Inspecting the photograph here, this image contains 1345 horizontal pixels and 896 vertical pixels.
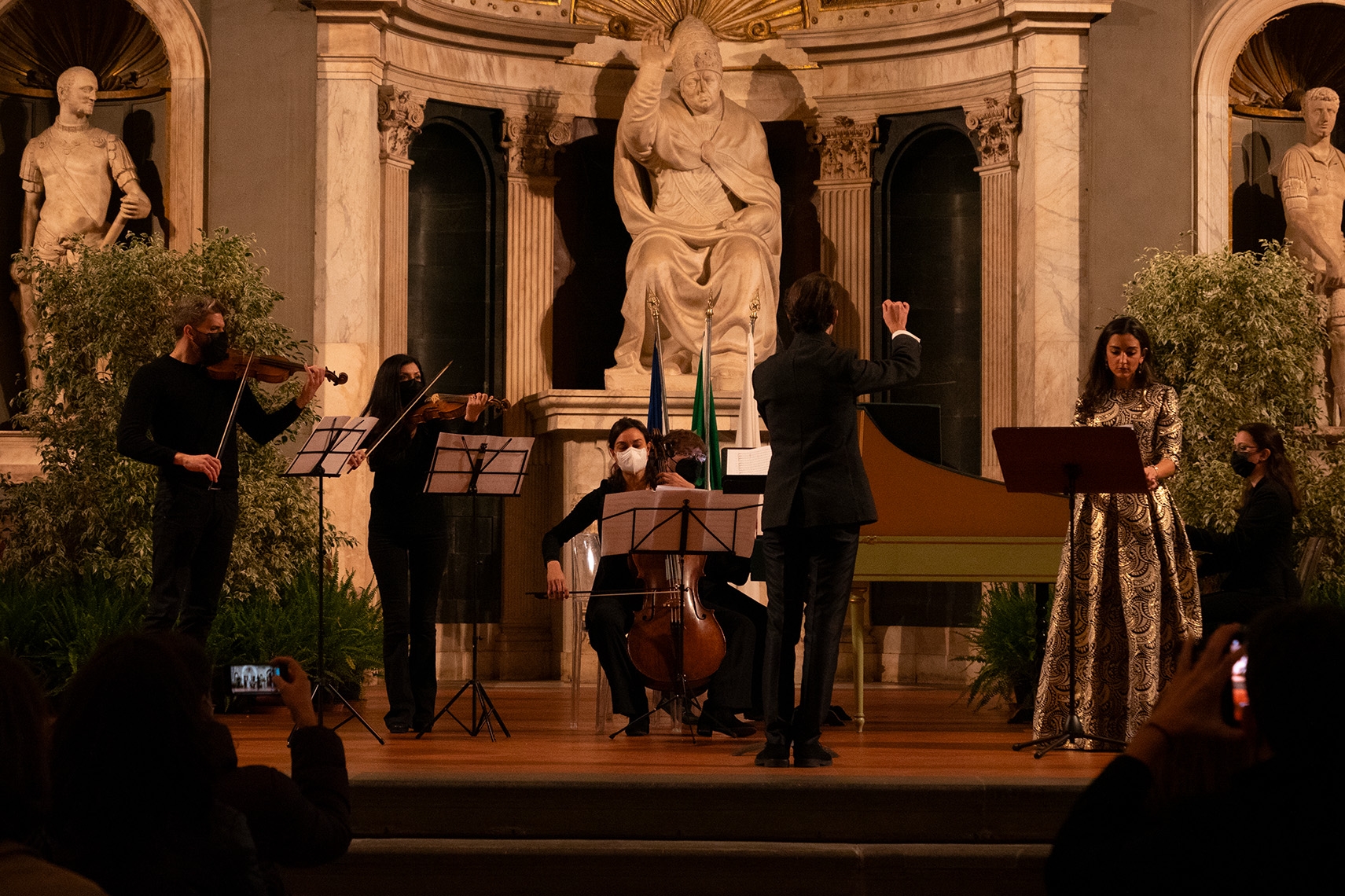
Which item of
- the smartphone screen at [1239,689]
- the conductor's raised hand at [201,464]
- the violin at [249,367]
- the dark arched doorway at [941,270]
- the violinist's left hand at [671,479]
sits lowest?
the smartphone screen at [1239,689]

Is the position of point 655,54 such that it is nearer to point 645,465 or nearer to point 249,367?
point 645,465

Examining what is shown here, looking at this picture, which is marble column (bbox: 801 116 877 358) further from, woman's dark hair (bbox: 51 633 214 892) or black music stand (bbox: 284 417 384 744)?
woman's dark hair (bbox: 51 633 214 892)

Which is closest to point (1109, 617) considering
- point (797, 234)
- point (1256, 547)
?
point (1256, 547)

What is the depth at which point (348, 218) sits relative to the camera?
35.2ft

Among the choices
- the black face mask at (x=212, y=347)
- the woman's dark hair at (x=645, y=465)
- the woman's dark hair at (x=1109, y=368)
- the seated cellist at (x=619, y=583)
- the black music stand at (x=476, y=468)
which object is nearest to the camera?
the woman's dark hair at (x=1109, y=368)

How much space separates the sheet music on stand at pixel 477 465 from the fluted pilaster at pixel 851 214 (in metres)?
5.72

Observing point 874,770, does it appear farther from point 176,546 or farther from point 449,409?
point 176,546

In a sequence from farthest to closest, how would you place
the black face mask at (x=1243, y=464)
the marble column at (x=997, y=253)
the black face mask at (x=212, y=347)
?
1. the marble column at (x=997, y=253)
2. the black face mask at (x=1243, y=464)
3. the black face mask at (x=212, y=347)

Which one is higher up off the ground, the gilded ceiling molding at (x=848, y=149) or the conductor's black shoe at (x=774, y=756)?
the gilded ceiling molding at (x=848, y=149)

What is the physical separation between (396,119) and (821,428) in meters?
6.42

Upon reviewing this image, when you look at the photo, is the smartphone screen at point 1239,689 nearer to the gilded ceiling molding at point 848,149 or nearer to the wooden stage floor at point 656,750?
the wooden stage floor at point 656,750

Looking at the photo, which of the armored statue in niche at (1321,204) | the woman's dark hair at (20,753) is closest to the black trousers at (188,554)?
the woman's dark hair at (20,753)

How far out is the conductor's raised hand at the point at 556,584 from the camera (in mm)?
6887

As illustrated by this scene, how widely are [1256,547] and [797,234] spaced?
572 cm
